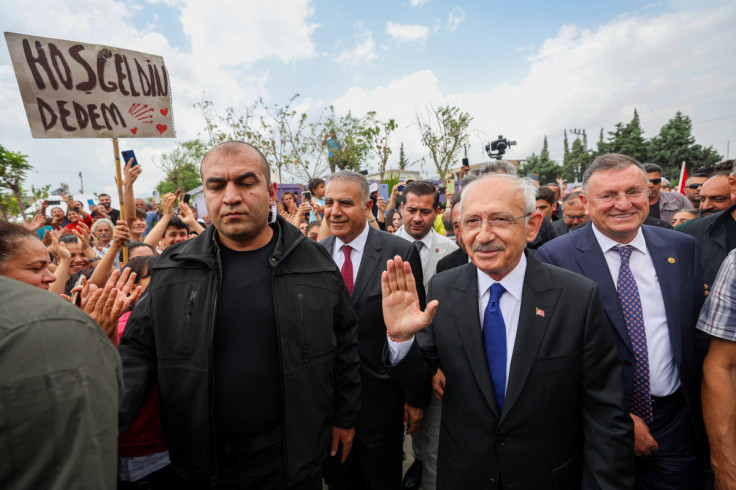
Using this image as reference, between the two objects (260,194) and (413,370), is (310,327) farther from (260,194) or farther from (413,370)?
(260,194)

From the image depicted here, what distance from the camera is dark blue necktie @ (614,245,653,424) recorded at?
81.3 inches

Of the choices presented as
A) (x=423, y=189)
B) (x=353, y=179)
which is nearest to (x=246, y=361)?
(x=353, y=179)

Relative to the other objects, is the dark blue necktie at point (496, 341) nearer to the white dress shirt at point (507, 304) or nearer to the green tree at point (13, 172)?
the white dress shirt at point (507, 304)

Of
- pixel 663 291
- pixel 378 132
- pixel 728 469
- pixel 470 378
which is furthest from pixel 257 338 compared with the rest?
pixel 378 132

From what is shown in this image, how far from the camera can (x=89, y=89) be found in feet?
10.5

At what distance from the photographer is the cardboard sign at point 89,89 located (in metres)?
2.96

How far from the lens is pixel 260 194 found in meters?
2.04

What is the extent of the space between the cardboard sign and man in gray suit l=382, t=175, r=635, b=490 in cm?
311

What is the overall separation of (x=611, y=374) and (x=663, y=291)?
77cm

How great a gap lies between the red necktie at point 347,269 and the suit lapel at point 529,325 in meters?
1.50

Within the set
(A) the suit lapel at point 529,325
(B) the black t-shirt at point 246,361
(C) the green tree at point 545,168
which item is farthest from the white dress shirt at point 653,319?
(C) the green tree at point 545,168

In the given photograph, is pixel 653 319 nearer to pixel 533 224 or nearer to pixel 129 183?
pixel 533 224

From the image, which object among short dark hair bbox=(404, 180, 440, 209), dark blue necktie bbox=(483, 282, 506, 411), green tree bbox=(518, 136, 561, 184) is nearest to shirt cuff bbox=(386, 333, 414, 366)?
dark blue necktie bbox=(483, 282, 506, 411)

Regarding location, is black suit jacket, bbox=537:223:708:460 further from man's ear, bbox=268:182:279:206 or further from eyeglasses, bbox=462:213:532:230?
man's ear, bbox=268:182:279:206
